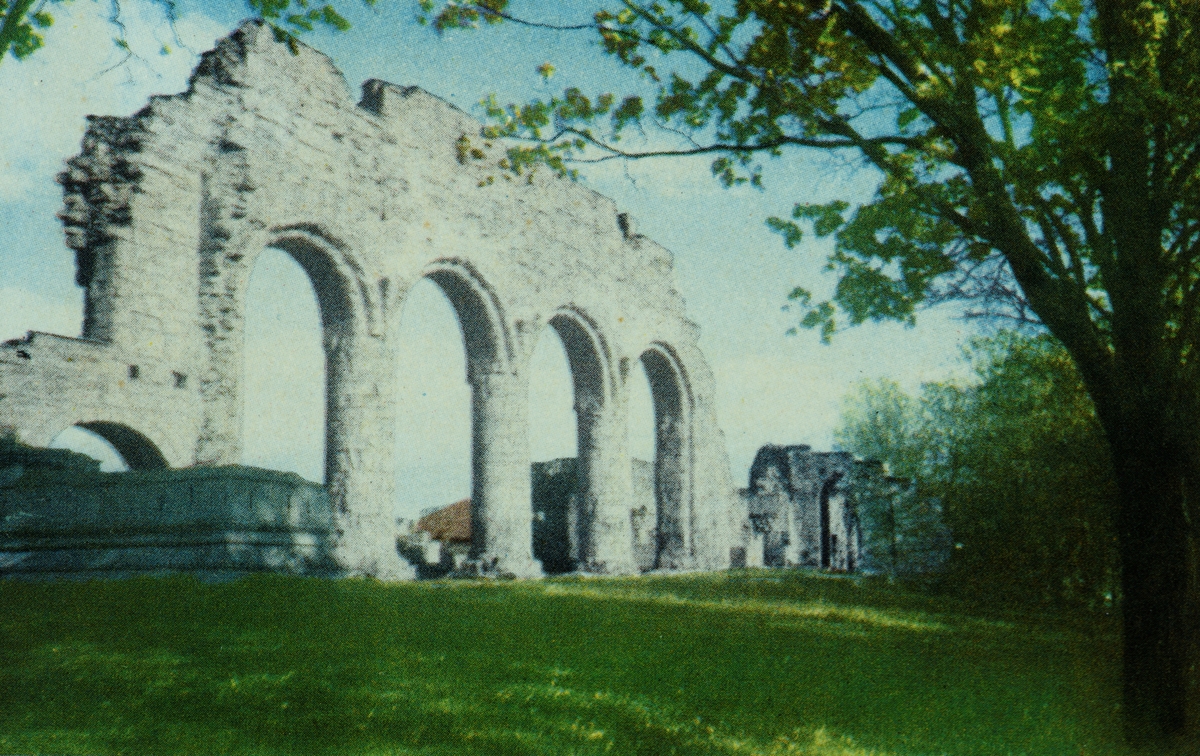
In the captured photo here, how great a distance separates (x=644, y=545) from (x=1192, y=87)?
16.5 metres

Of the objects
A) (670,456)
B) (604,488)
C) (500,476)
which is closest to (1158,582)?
(500,476)

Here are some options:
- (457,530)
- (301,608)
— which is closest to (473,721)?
(301,608)

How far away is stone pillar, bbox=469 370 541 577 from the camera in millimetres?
14422

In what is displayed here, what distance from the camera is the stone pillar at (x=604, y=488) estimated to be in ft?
55.2

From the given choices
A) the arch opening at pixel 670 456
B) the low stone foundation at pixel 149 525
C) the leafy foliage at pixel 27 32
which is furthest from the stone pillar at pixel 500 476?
the leafy foliage at pixel 27 32

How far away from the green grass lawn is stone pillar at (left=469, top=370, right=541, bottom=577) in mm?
6559

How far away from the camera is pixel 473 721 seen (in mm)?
3873

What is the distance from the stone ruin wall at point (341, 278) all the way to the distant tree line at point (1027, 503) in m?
5.76

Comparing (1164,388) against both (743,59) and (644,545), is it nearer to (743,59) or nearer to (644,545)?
(743,59)

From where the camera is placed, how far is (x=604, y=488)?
56.0ft

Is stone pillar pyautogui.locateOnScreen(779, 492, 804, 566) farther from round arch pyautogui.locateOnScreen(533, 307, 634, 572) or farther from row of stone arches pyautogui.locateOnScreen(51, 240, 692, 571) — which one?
round arch pyautogui.locateOnScreen(533, 307, 634, 572)

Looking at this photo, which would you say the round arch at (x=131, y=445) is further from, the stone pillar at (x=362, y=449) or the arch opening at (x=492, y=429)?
the arch opening at (x=492, y=429)

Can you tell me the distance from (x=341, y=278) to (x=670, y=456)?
9.25 meters

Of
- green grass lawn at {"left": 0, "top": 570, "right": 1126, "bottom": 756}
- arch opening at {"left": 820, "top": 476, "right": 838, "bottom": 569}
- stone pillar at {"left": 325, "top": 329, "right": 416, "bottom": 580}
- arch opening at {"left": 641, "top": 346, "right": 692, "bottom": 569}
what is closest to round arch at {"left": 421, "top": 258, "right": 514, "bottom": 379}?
stone pillar at {"left": 325, "top": 329, "right": 416, "bottom": 580}
